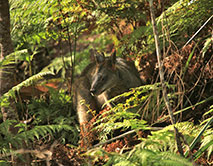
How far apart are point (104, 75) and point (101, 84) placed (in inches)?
6.9

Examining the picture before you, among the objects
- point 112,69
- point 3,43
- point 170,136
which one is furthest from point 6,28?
point 170,136

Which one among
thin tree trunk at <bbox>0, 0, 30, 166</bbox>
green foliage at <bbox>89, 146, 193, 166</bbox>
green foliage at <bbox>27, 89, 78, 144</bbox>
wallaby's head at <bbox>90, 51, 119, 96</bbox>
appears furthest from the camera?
green foliage at <bbox>27, 89, 78, 144</bbox>

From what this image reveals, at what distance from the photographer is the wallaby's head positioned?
181 inches

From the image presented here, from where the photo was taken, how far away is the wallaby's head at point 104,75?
15.0 ft

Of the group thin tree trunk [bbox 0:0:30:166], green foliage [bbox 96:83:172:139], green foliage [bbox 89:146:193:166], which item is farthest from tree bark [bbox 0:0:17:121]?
green foliage [bbox 89:146:193:166]

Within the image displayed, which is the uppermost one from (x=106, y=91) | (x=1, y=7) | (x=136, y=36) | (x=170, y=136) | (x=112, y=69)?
(x=1, y=7)

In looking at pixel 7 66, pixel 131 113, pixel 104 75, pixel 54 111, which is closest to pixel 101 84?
pixel 104 75

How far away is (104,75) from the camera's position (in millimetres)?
4699

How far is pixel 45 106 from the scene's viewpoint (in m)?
5.49

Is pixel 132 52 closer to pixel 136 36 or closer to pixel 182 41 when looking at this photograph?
pixel 136 36

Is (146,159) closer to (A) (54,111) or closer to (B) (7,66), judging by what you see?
(B) (7,66)

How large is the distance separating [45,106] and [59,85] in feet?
5.59

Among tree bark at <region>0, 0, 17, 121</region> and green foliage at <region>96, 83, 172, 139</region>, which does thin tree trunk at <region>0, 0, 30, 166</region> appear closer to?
tree bark at <region>0, 0, 17, 121</region>

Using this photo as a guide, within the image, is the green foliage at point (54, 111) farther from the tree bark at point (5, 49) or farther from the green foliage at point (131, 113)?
the tree bark at point (5, 49)
